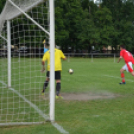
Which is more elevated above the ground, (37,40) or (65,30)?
(65,30)

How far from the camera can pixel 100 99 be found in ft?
27.5

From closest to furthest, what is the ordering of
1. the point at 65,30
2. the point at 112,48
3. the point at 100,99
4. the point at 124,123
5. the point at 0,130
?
the point at 0,130 < the point at 124,123 < the point at 100,99 < the point at 65,30 < the point at 112,48

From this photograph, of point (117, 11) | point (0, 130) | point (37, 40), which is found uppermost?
point (117, 11)

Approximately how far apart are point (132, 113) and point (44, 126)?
97.3 inches

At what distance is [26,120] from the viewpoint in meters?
5.95

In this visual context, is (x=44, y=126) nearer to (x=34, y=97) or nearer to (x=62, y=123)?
(x=62, y=123)

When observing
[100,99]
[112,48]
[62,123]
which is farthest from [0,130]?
[112,48]

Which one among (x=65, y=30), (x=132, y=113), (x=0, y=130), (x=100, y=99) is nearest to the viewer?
(x=0, y=130)

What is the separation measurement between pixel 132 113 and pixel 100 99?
1.91 metres

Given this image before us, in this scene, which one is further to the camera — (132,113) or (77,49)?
(77,49)

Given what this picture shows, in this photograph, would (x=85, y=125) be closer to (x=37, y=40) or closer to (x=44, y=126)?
(x=44, y=126)

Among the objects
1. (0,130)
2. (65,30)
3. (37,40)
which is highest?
(65,30)

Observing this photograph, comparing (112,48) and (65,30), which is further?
(112,48)

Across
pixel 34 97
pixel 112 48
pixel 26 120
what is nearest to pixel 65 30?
pixel 112 48
